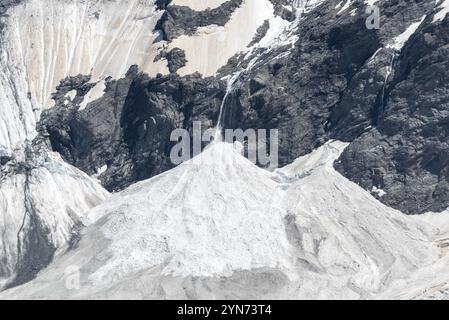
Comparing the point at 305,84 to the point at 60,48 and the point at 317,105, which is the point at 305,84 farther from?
the point at 60,48

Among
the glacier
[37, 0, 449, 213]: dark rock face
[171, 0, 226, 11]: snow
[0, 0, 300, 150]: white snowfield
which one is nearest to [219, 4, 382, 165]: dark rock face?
[37, 0, 449, 213]: dark rock face

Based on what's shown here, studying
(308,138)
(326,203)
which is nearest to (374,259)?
(326,203)

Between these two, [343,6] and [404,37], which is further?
[343,6]
